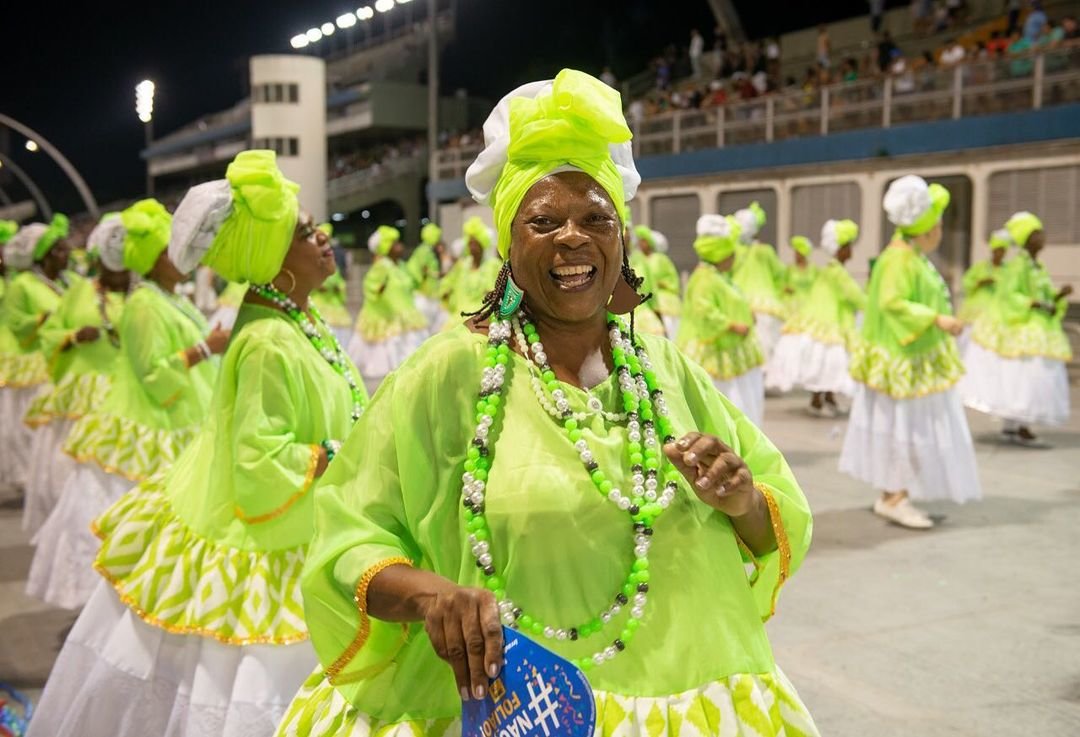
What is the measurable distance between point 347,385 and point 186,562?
0.73m

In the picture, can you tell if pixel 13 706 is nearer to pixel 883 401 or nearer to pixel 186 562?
pixel 186 562

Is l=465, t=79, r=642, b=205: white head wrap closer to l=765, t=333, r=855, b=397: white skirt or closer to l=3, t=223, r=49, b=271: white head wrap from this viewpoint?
l=3, t=223, r=49, b=271: white head wrap

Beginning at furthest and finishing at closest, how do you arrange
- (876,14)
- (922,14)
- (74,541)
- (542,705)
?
(876,14)
(922,14)
(74,541)
(542,705)

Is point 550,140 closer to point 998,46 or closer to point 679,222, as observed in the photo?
point 998,46

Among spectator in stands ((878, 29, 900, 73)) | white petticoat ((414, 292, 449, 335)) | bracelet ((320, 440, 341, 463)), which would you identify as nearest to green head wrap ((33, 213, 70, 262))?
bracelet ((320, 440, 341, 463))

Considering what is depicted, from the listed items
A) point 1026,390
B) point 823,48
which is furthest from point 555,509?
point 823,48

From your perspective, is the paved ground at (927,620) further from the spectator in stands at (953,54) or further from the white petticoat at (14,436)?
the spectator in stands at (953,54)

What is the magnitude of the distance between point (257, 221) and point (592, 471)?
2.05 metres

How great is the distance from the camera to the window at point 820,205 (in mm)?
21797

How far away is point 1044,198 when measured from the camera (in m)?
18.7

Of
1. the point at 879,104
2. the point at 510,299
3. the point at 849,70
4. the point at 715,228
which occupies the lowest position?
the point at 510,299

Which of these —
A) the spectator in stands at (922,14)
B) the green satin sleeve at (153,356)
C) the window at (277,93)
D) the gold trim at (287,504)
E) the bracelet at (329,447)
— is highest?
the window at (277,93)

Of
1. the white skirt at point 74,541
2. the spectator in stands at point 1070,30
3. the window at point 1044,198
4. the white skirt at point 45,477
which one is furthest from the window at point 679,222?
the white skirt at point 74,541

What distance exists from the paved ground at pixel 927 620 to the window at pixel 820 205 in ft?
43.7
